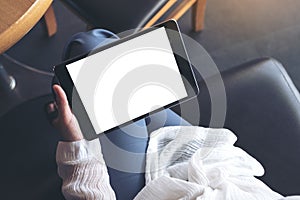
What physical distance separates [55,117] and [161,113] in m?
0.20

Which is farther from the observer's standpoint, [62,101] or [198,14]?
[198,14]

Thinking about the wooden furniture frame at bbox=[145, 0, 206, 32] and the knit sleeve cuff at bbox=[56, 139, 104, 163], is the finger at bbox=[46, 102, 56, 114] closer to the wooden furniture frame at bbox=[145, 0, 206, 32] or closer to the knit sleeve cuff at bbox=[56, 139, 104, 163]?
the knit sleeve cuff at bbox=[56, 139, 104, 163]

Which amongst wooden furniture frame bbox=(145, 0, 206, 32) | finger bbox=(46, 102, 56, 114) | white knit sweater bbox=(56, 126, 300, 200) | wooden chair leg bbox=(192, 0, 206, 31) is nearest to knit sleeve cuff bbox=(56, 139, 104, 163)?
white knit sweater bbox=(56, 126, 300, 200)

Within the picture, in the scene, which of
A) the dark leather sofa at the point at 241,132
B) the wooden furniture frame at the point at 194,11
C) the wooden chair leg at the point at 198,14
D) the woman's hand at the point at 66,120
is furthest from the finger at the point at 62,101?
the wooden chair leg at the point at 198,14

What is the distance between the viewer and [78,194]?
0.75m

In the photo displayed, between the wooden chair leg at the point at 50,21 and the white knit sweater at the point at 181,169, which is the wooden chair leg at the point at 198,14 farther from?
the white knit sweater at the point at 181,169

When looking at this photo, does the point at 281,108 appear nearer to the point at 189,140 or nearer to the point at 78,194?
the point at 189,140

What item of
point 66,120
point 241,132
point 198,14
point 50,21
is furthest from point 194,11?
point 66,120

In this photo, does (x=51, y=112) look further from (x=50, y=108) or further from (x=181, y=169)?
(x=181, y=169)

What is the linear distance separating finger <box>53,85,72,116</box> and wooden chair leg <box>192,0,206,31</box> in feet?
1.90

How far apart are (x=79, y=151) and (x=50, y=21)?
0.58 m

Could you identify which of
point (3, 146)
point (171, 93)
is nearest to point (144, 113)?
point (171, 93)

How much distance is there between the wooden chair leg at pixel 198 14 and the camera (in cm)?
125

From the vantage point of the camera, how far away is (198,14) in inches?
50.7
